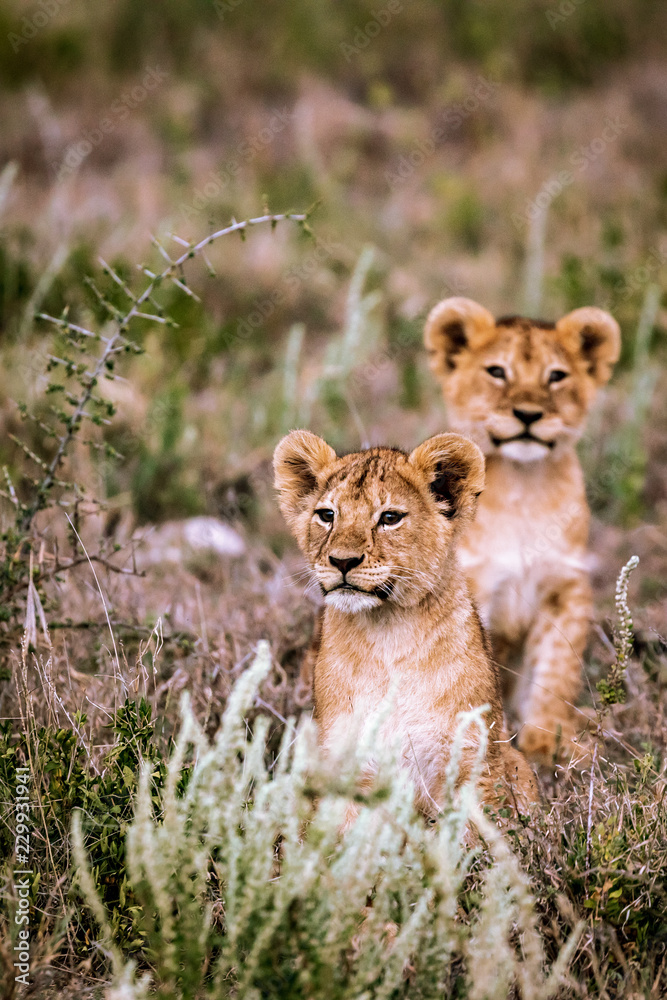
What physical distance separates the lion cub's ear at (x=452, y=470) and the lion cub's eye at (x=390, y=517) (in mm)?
177

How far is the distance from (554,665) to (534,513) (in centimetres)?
67

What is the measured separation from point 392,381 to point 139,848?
6.31m

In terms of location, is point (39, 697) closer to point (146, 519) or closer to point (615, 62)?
point (146, 519)

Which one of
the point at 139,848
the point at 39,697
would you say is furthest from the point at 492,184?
the point at 139,848

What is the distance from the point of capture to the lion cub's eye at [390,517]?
3400mm

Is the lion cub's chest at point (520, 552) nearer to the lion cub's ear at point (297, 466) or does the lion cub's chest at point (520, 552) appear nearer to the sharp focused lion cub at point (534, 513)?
the sharp focused lion cub at point (534, 513)

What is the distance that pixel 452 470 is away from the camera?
3.54 meters

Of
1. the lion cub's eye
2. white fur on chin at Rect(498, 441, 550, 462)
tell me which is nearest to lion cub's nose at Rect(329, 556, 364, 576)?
the lion cub's eye

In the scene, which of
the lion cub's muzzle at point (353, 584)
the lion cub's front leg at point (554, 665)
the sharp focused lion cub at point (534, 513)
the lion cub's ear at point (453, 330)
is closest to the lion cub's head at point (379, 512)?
the lion cub's muzzle at point (353, 584)

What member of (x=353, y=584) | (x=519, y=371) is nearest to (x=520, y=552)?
(x=519, y=371)

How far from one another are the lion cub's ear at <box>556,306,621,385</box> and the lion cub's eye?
2.06 meters

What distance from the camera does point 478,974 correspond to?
2.25m

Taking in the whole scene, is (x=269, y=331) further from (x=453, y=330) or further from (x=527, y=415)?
(x=527, y=415)

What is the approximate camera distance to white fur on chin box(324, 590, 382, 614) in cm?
326
